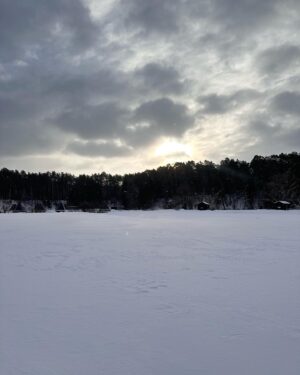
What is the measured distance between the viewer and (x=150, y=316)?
5.32 metres

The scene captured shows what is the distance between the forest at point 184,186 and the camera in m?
70.8

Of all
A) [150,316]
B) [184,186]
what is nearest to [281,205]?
[184,186]

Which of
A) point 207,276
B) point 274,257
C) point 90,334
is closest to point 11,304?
point 90,334

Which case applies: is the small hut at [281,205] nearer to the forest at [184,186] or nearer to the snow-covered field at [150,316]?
the forest at [184,186]

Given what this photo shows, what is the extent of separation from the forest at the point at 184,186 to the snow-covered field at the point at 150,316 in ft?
179

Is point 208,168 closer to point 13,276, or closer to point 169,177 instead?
point 169,177

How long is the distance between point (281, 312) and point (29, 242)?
36.3ft

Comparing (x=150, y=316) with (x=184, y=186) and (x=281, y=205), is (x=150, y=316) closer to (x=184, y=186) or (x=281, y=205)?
(x=281, y=205)

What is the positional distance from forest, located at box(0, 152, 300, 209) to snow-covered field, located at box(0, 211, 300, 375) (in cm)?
5469

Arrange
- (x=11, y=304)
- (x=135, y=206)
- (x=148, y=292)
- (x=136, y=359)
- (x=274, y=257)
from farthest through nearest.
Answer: (x=135, y=206), (x=274, y=257), (x=148, y=292), (x=11, y=304), (x=136, y=359)

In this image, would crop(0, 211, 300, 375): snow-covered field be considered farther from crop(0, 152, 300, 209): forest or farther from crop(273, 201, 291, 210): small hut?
crop(0, 152, 300, 209): forest

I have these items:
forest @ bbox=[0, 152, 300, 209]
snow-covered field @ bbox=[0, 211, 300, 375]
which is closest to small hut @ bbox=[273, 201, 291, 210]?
forest @ bbox=[0, 152, 300, 209]

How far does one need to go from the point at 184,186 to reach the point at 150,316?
278 ft

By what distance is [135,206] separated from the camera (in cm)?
8588
